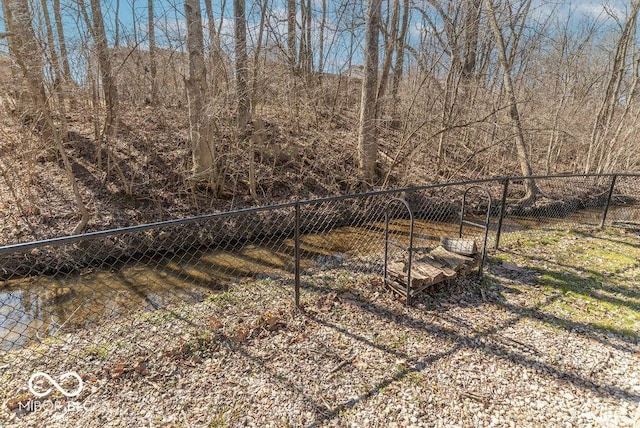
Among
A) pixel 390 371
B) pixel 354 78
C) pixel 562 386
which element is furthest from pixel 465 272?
pixel 354 78

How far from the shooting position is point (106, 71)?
6.27 m

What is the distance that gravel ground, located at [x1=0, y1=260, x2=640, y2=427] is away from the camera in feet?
7.30

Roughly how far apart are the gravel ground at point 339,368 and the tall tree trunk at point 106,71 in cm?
525

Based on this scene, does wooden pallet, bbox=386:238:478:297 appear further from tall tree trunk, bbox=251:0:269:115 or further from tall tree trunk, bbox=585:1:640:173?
tall tree trunk, bbox=585:1:640:173

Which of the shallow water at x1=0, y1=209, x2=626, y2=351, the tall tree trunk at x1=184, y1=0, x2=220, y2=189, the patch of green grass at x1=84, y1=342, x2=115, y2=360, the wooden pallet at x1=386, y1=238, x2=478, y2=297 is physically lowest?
the shallow water at x1=0, y1=209, x2=626, y2=351

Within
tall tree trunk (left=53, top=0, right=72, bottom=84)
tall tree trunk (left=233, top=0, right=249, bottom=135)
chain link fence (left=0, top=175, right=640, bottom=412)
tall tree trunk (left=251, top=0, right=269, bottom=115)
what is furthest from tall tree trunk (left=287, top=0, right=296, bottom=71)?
tall tree trunk (left=53, top=0, right=72, bottom=84)

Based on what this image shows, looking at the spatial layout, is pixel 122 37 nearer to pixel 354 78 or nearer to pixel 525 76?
pixel 354 78

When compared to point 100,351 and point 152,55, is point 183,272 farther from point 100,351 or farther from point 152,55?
point 152,55

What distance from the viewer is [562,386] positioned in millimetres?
2488

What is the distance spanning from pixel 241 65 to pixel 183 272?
414cm

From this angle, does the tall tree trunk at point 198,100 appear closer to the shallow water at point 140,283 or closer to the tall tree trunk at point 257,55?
the tall tree trunk at point 257,55

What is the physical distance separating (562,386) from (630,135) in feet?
40.8

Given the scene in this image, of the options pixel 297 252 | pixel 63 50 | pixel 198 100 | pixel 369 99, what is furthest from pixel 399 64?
pixel 297 252

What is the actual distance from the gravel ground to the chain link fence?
0.12 feet
